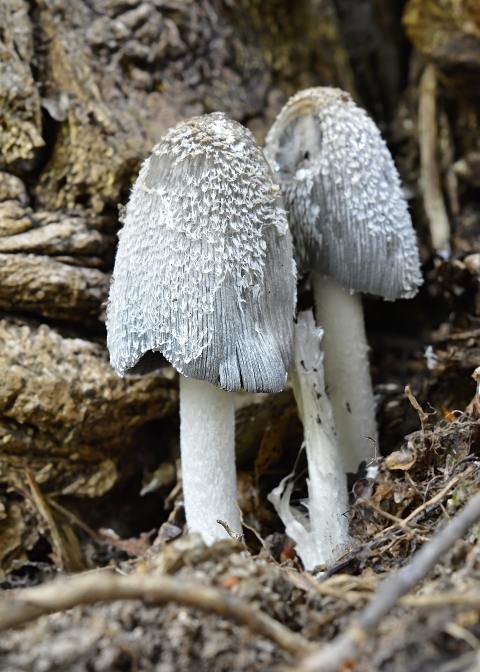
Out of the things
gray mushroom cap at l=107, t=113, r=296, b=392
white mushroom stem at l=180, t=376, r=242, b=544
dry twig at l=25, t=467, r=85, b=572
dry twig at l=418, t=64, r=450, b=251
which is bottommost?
dry twig at l=25, t=467, r=85, b=572

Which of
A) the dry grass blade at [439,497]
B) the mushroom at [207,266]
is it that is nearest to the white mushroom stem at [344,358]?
the mushroom at [207,266]

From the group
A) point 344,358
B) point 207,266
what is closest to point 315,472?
point 344,358

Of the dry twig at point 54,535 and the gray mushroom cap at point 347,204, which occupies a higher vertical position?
the gray mushroom cap at point 347,204

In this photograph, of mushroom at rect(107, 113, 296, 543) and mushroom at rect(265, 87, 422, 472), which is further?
mushroom at rect(265, 87, 422, 472)

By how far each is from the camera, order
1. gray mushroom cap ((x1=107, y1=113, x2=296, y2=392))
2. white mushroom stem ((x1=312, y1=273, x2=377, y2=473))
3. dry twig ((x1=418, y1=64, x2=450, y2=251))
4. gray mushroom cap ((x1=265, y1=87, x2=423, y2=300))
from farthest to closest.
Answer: dry twig ((x1=418, y1=64, x2=450, y2=251)) < white mushroom stem ((x1=312, y1=273, x2=377, y2=473)) < gray mushroom cap ((x1=265, y1=87, x2=423, y2=300)) < gray mushroom cap ((x1=107, y1=113, x2=296, y2=392))

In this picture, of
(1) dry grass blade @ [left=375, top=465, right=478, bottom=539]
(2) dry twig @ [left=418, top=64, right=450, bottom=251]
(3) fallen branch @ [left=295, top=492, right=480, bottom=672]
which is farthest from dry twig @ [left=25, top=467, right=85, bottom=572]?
(2) dry twig @ [left=418, top=64, right=450, bottom=251]

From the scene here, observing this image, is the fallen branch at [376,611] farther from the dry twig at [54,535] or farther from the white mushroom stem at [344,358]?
the dry twig at [54,535]

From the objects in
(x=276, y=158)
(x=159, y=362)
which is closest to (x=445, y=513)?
(x=159, y=362)

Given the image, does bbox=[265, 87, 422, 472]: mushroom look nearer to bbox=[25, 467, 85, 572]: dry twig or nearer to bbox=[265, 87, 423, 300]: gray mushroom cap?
bbox=[265, 87, 423, 300]: gray mushroom cap
